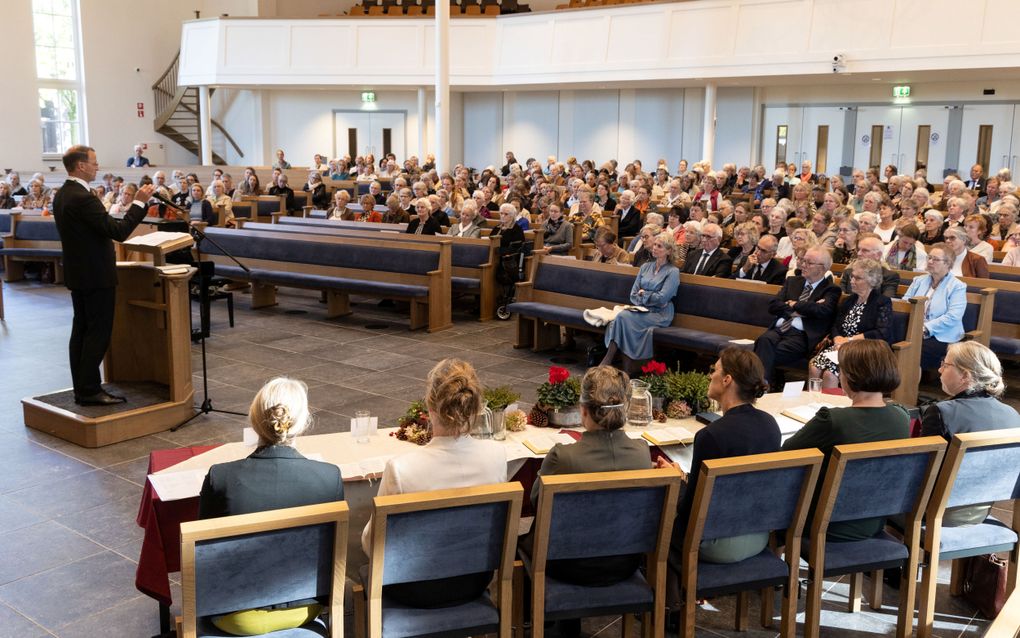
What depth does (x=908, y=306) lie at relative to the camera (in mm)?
6254

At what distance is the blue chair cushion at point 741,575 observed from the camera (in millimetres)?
3135

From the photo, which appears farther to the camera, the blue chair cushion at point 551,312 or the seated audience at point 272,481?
the blue chair cushion at point 551,312

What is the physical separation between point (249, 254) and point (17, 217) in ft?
11.4

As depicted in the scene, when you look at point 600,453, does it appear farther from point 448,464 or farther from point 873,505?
point 873,505

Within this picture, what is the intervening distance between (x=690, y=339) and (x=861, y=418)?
3557 millimetres

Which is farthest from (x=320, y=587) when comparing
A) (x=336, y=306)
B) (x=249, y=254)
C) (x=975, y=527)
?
(x=249, y=254)

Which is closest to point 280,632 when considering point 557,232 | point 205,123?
point 557,232

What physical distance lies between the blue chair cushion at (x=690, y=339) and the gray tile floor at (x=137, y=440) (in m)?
0.83

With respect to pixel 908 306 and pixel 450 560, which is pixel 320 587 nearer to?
pixel 450 560

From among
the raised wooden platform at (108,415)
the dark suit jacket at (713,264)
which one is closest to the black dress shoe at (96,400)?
the raised wooden platform at (108,415)

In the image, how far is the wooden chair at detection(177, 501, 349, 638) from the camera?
246 cm

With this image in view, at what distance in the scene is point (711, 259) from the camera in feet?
25.4

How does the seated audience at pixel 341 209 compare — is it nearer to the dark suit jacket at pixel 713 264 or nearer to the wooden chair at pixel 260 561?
the dark suit jacket at pixel 713 264

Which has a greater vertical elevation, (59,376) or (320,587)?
(320,587)
